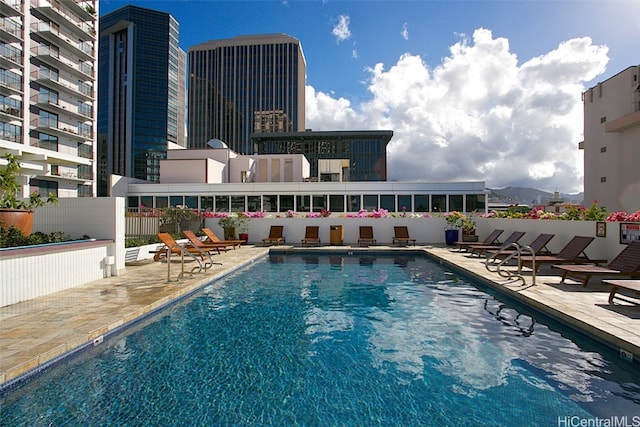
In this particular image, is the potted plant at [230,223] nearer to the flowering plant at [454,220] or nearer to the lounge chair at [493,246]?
the flowering plant at [454,220]

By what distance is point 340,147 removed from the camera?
2340 inches

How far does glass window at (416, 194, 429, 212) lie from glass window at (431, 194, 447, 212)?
0.45 m

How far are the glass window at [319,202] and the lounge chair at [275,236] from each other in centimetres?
648

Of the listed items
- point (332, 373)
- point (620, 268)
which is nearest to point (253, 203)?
point (620, 268)

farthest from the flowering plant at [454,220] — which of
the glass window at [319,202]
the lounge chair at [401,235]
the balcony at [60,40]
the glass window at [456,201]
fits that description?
the balcony at [60,40]

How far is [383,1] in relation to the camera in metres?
13.8

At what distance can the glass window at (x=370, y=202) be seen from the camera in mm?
22906

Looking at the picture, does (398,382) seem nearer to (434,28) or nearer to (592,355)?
(592,355)

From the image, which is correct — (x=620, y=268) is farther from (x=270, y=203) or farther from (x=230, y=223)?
(x=270, y=203)

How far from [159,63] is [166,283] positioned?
113582 mm

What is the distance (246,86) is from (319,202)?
81716 millimetres

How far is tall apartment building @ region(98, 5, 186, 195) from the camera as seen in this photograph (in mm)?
96625

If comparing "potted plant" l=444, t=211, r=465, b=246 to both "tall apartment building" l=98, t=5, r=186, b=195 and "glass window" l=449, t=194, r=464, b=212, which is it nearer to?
"glass window" l=449, t=194, r=464, b=212

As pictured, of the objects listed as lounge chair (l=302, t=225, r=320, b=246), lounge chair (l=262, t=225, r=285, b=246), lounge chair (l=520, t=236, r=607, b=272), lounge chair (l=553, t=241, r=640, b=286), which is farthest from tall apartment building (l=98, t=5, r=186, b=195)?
lounge chair (l=553, t=241, r=640, b=286)
